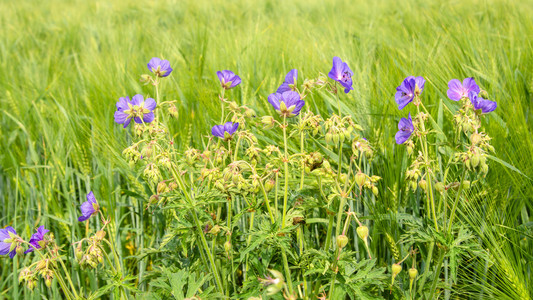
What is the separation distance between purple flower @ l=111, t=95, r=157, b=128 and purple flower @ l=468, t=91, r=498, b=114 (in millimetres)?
813

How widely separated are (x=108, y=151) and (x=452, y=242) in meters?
1.14

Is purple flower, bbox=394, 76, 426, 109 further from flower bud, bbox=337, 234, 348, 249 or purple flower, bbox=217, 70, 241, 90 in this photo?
purple flower, bbox=217, 70, 241, 90

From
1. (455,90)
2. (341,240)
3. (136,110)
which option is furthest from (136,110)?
(455,90)

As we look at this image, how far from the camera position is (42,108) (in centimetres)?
224

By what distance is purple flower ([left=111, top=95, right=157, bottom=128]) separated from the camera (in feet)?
3.83

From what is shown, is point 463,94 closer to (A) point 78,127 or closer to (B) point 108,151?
(B) point 108,151

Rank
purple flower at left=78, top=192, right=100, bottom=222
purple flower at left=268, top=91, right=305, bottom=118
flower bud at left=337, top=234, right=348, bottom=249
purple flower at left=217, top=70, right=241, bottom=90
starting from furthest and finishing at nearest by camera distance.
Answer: purple flower at left=217, top=70, right=241, bottom=90 < purple flower at left=78, top=192, right=100, bottom=222 < purple flower at left=268, top=91, right=305, bottom=118 < flower bud at left=337, top=234, right=348, bottom=249

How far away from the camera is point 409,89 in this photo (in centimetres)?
118

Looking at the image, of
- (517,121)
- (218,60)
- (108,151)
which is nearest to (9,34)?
(218,60)

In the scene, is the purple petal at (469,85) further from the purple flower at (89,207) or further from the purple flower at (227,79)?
the purple flower at (89,207)

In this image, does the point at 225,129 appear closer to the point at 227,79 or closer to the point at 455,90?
the point at 227,79

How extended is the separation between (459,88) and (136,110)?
871mm

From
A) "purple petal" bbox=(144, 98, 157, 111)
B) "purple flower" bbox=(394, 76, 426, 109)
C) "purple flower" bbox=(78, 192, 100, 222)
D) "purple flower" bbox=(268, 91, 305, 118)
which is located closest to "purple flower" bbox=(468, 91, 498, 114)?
"purple flower" bbox=(394, 76, 426, 109)

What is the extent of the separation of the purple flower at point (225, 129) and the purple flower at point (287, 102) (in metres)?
0.16
